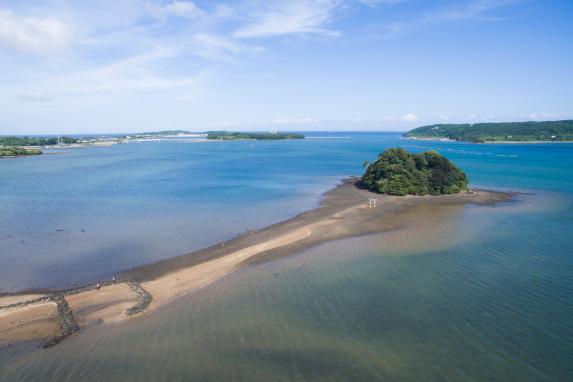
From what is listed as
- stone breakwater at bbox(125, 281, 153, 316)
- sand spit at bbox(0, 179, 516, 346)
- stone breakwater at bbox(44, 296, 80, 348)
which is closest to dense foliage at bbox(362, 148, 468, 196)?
sand spit at bbox(0, 179, 516, 346)

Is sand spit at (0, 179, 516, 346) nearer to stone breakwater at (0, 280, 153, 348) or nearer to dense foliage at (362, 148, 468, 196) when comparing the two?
stone breakwater at (0, 280, 153, 348)

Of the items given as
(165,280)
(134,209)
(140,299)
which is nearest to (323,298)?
(165,280)

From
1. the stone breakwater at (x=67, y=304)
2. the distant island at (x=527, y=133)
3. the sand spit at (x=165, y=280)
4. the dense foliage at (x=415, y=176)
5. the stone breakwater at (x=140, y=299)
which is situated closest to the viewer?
the stone breakwater at (x=67, y=304)

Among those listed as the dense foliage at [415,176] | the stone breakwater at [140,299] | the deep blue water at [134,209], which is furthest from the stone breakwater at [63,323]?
the dense foliage at [415,176]

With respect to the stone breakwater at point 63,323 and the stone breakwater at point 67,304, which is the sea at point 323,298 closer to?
the stone breakwater at point 63,323

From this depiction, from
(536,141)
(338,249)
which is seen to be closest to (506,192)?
(338,249)

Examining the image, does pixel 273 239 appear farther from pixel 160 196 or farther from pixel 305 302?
pixel 160 196
